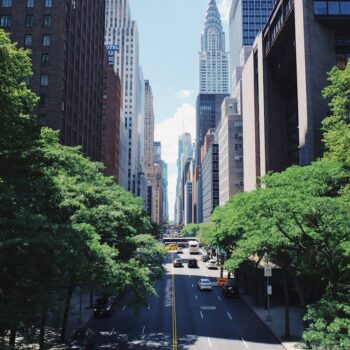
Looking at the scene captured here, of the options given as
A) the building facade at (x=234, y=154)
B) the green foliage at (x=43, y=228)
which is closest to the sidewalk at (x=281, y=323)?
the green foliage at (x=43, y=228)

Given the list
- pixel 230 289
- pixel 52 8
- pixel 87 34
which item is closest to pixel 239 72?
pixel 87 34

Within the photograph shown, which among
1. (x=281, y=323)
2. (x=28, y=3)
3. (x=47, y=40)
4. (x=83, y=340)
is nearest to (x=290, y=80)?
(x=47, y=40)

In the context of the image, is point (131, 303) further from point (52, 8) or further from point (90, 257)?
point (52, 8)

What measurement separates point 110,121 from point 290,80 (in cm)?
7453

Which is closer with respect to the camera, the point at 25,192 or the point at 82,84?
the point at 25,192

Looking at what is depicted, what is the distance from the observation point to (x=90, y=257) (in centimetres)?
2061

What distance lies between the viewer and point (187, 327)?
34.3 meters

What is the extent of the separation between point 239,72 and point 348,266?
4608 inches

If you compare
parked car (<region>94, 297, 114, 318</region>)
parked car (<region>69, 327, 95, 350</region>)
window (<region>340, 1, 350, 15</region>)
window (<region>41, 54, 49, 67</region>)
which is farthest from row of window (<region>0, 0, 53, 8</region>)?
parked car (<region>69, 327, 95, 350</region>)

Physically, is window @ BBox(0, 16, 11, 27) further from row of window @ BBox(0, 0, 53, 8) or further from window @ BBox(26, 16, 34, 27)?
window @ BBox(26, 16, 34, 27)

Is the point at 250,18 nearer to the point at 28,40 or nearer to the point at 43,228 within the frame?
the point at 28,40

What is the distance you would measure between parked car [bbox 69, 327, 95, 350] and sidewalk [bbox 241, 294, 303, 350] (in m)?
12.9

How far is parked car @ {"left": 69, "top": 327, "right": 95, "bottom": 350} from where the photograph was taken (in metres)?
25.0

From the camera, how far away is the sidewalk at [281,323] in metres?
29.7
